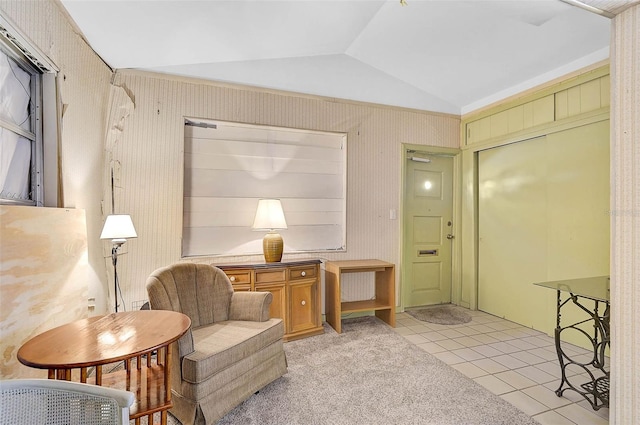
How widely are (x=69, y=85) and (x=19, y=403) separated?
2.00m

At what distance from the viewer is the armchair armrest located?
2.33 metres

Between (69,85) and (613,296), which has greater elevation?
(69,85)

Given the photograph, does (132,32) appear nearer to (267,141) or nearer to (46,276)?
(267,141)

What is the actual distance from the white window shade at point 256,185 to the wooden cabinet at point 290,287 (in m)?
0.42

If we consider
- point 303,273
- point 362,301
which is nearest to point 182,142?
point 303,273

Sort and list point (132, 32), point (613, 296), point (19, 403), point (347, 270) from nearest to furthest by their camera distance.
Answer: point (19, 403), point (613, 296), point (132, 32), point (347, 270)

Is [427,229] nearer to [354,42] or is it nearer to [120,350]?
[354,42]

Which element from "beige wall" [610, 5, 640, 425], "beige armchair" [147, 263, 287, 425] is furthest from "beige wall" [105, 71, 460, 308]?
"beige wall" [610, 5, 640, 425]

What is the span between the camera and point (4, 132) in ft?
5.22

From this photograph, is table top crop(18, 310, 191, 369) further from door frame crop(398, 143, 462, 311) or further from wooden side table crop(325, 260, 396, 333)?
door frame crop(398, 143, 462, 311)

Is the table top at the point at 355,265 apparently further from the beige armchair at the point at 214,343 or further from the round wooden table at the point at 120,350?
the round wooden table at the point at 120,350

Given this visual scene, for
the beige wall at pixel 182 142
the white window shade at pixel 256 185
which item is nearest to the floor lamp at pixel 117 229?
the beige wall at pixel 182 142

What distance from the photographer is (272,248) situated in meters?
3.07

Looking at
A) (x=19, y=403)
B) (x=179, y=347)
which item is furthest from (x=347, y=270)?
(x=19, y=403)
